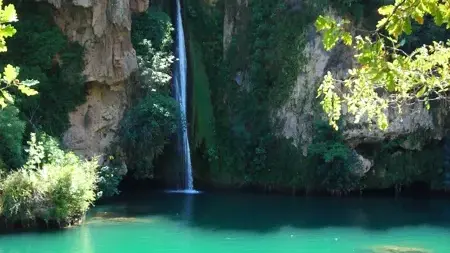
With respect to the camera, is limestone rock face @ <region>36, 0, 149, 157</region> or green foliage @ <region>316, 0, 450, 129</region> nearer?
green foliage @ <region>316, 0, 450, 129</region>

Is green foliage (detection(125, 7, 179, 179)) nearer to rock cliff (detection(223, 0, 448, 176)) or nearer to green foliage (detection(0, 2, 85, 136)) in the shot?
green foliage (detection(0, 2, 85, 136))

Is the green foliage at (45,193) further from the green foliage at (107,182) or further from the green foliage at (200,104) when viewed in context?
the green foliage at (200,104)

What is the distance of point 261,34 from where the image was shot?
2408cm

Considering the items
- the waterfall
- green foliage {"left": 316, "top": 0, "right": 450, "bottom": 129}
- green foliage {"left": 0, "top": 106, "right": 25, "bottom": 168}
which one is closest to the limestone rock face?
the waterfall

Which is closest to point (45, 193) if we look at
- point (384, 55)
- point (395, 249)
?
point (395, 249)

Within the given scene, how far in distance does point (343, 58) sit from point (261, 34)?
11.0 feet

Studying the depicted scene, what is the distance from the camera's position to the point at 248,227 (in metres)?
17.2

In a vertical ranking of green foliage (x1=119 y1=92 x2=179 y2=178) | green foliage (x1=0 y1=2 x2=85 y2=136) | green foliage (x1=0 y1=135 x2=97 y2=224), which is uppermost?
green foliage (x1=0 y1=2 x2=85 y2=136)

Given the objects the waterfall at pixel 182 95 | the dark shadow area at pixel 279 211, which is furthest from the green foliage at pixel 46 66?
the waterfall at pixel 182 95

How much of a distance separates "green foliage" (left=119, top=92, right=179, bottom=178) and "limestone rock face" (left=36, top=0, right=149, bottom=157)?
701mm

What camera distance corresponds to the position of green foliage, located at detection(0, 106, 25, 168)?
1697cm

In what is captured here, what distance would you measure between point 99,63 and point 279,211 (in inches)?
293

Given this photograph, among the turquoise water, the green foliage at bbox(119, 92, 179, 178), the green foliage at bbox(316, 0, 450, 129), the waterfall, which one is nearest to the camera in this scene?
the green foliage at bbox(316, 0, 450, 129)

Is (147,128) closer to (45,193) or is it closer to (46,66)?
(46,66)
